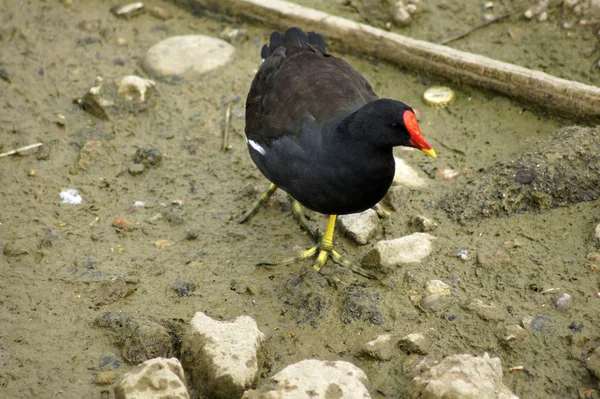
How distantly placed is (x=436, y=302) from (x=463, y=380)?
0.80 metres

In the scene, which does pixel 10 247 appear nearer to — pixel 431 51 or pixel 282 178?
pixel 282 178

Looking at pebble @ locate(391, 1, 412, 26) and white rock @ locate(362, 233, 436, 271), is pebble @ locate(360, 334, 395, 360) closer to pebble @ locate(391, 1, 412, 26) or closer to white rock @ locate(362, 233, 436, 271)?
white rock @ locate(362, 233, 436, 271)

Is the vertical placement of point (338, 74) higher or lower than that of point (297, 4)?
higher

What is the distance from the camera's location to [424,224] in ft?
13.2

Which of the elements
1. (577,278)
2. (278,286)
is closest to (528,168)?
(577,278)

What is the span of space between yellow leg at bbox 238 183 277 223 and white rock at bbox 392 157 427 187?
845mm

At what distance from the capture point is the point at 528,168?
13.1 feet

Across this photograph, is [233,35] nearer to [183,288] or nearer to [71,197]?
[71,197]

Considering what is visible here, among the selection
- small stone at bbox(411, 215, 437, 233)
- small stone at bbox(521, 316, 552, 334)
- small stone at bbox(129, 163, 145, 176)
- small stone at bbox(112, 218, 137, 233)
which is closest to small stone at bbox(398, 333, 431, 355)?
small stone at bbox(521, 316, 552, 334)

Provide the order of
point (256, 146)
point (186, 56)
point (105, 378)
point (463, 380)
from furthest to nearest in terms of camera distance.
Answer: point (186, 56) < point (256, 146) < point (105, 378) < point (463, 380)

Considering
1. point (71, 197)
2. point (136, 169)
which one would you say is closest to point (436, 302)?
point (136, 169)

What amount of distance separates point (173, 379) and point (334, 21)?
11.7 ft

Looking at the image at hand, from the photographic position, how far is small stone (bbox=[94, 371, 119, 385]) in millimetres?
3121

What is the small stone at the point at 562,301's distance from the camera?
337cm
